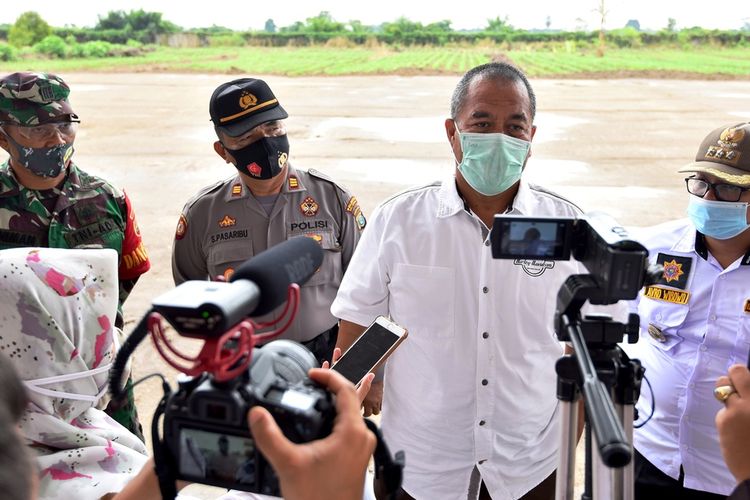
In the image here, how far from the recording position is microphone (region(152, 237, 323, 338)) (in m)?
0.96

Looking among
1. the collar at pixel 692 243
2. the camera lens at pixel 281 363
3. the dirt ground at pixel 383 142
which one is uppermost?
the camera lens at pixel 281 363

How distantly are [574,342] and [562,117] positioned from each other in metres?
15.7

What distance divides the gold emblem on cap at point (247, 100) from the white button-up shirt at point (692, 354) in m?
1.76

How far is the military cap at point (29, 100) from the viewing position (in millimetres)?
2900

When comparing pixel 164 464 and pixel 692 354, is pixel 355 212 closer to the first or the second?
pixel 692 354

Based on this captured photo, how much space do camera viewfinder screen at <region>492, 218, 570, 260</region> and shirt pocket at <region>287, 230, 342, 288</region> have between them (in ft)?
5.01

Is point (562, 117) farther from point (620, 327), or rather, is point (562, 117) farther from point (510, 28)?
point (510, 28)

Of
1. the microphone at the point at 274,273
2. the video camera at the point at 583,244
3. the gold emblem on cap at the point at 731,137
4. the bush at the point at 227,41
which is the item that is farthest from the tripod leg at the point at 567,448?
the bush at the point at 227,41

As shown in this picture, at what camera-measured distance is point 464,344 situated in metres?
2.23

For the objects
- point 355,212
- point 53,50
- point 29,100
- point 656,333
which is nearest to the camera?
point 656,333

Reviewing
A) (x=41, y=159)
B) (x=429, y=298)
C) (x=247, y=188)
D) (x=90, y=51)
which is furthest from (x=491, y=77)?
(x=90, y=51)

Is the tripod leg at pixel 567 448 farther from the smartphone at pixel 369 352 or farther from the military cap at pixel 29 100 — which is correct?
the military cap at pixel 29 100

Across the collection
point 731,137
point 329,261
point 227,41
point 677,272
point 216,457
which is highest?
point 227,41

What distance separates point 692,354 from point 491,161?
0.96 m
